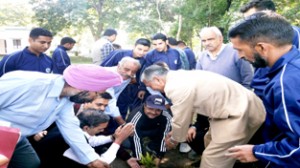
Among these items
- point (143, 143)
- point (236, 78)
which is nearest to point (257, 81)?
point (236, 78)

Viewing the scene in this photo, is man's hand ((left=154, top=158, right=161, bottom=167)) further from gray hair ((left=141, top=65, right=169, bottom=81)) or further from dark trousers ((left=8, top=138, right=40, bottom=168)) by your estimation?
dark trousers ((left=8, top=138, right=40, bottom=168))

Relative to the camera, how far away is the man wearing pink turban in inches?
82.4

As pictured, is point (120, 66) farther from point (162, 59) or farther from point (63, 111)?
point (63, 111)

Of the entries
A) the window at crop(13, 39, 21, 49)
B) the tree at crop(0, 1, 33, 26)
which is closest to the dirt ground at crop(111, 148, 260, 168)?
the window at crop(13, 39, 21, 49)

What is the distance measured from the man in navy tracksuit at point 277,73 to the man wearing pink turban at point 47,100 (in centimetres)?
118

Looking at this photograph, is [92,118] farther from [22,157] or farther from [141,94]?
[141,94]

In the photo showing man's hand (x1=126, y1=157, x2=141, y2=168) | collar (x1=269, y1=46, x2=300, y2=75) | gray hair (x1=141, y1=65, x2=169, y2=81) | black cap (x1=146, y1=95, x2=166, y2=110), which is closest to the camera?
collar (x1=269, y1=46, x2=300, y2=75)

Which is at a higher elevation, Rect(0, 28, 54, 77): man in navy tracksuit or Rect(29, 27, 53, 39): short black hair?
Rect(29, 27, 53, 39): short black hair

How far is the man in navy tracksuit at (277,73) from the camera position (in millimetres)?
1424

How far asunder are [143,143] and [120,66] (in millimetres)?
1162

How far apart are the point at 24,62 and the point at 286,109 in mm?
3435

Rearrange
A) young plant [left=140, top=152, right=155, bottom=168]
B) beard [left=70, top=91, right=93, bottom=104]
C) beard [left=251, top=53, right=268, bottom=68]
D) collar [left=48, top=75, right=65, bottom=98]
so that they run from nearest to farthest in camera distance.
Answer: beard [left=251, top=53, right=268, bottom=68] < collar [left=48, top=75, right=65, bottom=98] < beard [left=70, top=91, right=93, bottom=104] < young plant [left=140, top=152, right=155, bottom=168]

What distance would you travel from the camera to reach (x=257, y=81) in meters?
2.64

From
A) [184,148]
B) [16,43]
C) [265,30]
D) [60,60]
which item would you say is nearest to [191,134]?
[184,148]
